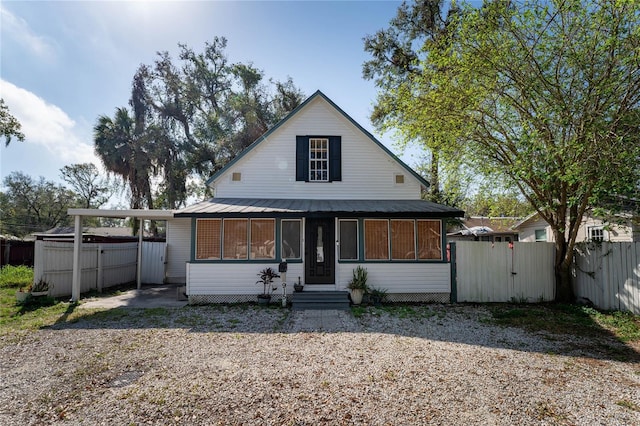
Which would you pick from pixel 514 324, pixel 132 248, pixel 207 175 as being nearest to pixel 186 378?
pixel 514 324

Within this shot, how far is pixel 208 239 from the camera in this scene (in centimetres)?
1016

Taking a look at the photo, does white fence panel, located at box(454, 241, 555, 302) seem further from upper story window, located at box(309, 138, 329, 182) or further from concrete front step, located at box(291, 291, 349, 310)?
upper story window, located at box(309, 138, 329, 182)

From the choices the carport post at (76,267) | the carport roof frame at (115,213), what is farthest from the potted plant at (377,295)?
the carport post at (76,267)

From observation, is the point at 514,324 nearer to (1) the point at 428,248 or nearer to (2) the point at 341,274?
(1) the point at 428,248

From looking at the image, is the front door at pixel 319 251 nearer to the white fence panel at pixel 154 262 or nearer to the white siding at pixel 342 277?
the white siding at pixel 342 277

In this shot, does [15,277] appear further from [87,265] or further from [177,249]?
[177,249]

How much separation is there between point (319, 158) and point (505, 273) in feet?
23.7

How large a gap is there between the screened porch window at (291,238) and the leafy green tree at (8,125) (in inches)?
703

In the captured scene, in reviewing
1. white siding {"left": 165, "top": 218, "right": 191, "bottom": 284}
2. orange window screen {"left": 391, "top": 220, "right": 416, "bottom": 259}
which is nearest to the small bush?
white siding {"left": 165, "top": 218, "right": 191, "bottom": 284}

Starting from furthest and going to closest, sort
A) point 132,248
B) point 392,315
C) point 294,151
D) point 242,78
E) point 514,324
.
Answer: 1. point 242,78
2. point 132,248
3. point 294,151
4. point 392,315
5. point 514,324

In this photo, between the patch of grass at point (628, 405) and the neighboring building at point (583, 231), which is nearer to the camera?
the patch of grass at point (628, 405)

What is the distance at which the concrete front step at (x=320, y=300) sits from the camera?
952 cm

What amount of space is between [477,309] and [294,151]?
7.80 meters

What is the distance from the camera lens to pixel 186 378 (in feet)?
15.6
